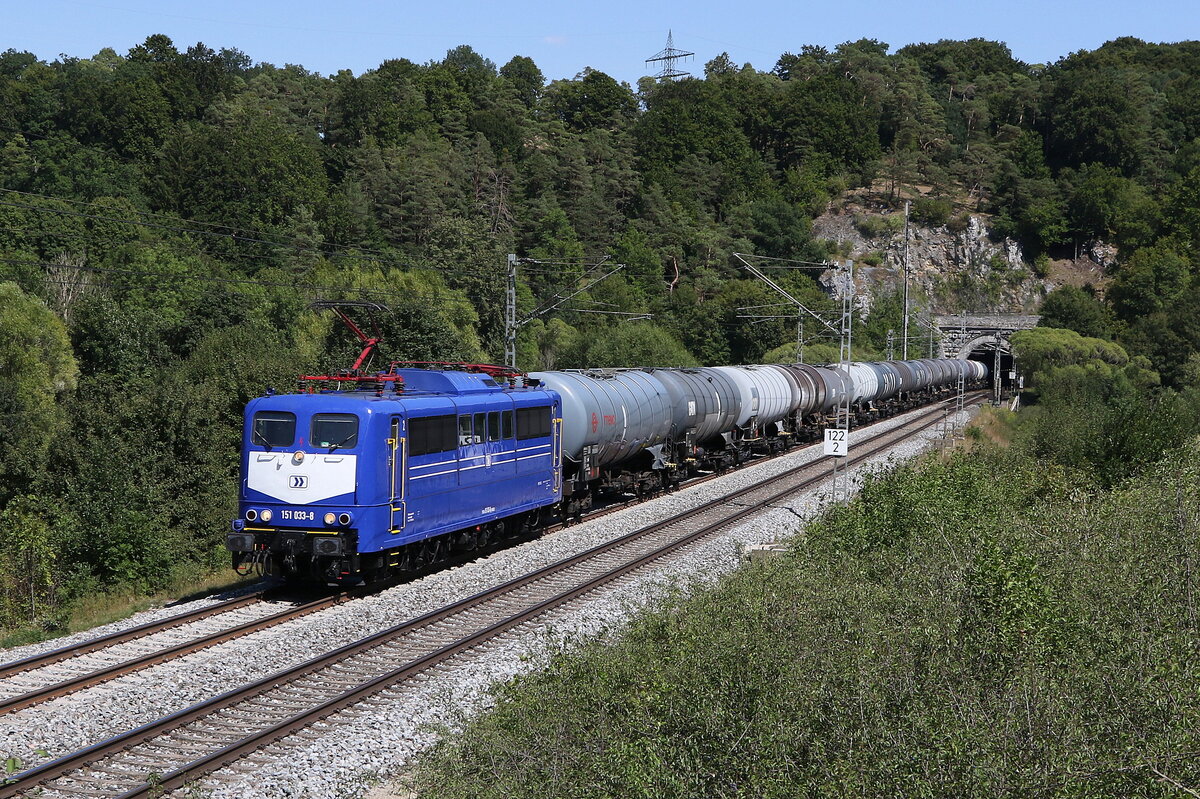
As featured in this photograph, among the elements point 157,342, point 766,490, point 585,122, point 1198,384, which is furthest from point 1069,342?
point 585,122

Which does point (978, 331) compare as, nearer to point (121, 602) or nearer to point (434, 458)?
point (434, 458)

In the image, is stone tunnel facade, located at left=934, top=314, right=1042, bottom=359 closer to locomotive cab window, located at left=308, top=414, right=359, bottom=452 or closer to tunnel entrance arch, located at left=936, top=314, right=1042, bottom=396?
tunnel entrance arch, located at left=936, top=314, right=1042, bottom=396

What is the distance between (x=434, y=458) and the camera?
19.2m

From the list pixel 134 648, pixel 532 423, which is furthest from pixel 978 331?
pixel 134 648

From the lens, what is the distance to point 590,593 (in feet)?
61.1

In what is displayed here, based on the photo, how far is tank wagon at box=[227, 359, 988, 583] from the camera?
17.4 meters

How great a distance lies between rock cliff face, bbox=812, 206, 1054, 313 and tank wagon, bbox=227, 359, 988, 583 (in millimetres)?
107027

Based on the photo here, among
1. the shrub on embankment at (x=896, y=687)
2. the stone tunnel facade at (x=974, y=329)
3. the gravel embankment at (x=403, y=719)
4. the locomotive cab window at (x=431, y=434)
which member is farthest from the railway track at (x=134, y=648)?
the stone tunnel facade at (x=974, y=329)

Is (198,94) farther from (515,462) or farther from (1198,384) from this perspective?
(515,462)

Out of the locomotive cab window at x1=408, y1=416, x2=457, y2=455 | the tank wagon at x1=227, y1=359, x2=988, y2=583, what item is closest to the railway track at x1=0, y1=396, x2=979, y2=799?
the tank wagon at x1=227, y1=359, x2=988, y2=583

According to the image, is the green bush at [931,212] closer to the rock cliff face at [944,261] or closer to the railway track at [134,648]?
the rock cliff face at [944,261]

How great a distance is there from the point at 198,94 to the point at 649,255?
51.4 metres

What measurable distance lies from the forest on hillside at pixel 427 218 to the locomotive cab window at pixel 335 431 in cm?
466

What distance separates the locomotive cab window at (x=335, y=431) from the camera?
17.3 metres
